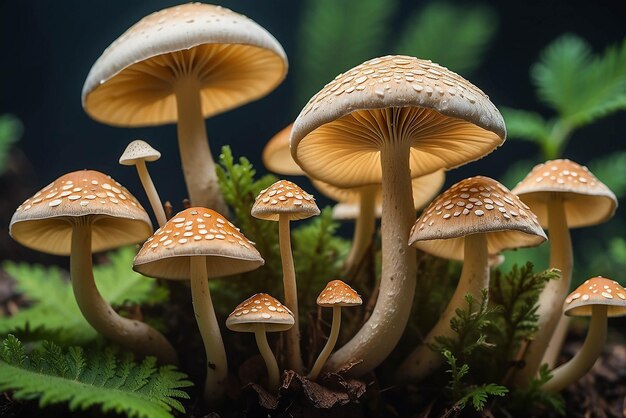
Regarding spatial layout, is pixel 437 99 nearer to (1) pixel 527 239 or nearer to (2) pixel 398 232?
(2) pixel 398 232

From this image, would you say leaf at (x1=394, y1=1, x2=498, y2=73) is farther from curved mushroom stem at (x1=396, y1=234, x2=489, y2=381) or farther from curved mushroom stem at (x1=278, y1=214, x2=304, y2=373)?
curved mushroom stem at (x1=278, y1=214, x2=304, y2=373)

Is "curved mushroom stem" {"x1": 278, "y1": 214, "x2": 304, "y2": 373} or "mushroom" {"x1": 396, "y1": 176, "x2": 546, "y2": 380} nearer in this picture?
"mushroom" {"x1": 396, "y1": 176, "x2": 546, "y2": 380}

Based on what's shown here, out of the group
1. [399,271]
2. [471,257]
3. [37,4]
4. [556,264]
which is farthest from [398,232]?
[37,4]

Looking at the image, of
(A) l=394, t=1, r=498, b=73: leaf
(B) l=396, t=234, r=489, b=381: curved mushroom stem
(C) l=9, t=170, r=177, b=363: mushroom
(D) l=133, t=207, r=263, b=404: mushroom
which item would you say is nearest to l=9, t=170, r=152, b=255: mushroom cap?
(C) l=9, t=170, r=177, b=363: mushroom

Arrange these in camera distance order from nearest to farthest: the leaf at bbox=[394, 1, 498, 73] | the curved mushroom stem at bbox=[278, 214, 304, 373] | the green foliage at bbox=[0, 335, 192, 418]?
the green foliage at bbox=[0, 335, 192, 418] → the curved mushroom stem at bbox=[278, 214, 304, 373] → the leaf at bbox=[394, 1, 498, 73]

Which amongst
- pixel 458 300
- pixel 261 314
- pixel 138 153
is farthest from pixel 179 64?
pixel 458 300

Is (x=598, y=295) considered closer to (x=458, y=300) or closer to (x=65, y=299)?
(x=458, y=300)

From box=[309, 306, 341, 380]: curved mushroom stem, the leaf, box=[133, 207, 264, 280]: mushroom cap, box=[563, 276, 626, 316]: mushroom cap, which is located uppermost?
the leaf

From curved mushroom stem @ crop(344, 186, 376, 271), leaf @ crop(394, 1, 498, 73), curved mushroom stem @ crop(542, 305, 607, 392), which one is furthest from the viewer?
leaf @ crop(394, 1, 498, 73)
